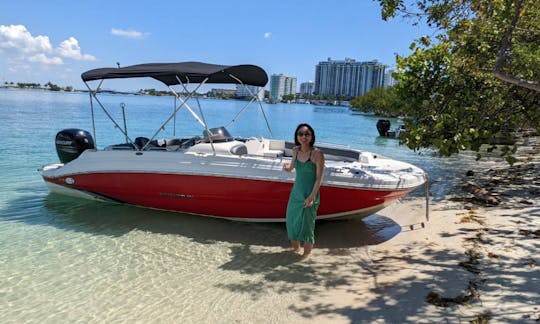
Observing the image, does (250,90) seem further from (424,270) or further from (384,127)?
(384,127)

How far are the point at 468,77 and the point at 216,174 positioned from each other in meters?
4.57

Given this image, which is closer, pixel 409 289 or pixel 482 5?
pixel 409 289

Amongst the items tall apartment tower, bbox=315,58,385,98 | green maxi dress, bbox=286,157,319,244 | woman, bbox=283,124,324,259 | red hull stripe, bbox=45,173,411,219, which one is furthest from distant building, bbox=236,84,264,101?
tall apartment tower, bbox=315,58,385,98

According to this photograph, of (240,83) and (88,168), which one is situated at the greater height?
(240,83)

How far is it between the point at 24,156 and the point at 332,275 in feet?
45.0

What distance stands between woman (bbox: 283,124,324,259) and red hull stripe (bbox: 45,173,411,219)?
960 mm

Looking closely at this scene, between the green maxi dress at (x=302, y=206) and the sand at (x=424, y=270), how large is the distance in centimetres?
42

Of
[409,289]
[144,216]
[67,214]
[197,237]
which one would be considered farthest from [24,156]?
[409,289]

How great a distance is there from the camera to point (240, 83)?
8.18 metres

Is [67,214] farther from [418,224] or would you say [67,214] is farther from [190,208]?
[418,224]

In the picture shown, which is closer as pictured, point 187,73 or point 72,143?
point 187,73

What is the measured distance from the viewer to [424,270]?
528 centimetres

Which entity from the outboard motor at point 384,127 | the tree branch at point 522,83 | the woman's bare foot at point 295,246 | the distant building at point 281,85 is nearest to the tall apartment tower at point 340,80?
the distant building at point 281,85

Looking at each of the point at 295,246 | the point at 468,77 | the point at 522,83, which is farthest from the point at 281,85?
the point at 522,83
